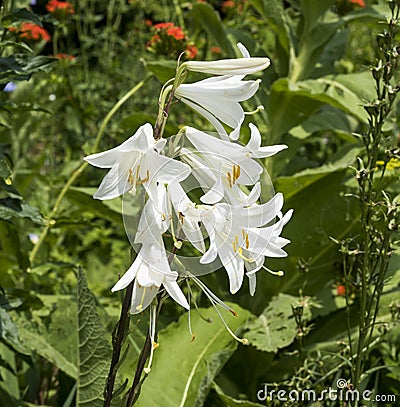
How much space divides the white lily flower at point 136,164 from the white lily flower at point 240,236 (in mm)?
90

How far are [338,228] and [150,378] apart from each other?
0.75 meters

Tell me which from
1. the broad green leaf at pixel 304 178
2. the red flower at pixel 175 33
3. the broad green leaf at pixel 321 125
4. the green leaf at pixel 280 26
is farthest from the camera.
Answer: the red flower at pixel 175 33

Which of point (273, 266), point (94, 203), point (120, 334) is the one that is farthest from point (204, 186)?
point (94, 203)

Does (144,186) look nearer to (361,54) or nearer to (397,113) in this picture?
(397,113)

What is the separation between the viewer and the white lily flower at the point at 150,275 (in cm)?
102

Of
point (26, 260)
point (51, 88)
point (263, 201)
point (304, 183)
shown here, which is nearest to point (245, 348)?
point (304, 183)

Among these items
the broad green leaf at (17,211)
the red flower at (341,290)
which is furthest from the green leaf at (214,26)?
the broad green leaf at (17,211)

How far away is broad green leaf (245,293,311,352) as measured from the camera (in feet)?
6.21

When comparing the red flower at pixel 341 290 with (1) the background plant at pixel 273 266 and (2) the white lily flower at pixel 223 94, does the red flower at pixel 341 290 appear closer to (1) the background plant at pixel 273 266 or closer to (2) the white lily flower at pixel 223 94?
(1) the background plant at pixel 273 266

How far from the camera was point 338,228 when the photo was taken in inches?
→ 84.4

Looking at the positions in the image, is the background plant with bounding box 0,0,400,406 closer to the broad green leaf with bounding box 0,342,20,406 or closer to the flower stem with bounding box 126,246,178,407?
the broad green leaf with bounding box 0,342,20,406

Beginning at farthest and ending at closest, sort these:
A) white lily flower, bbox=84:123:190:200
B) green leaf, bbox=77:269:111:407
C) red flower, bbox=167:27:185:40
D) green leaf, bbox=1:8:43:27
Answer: red flower, bbox=167:27:185:40 → green leaf, bbox=1:8:43:27 → green leaf, bbox=77:269:111:407 → white lily flower, bbox=84:123:190:200

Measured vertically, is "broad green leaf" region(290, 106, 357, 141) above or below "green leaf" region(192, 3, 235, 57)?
below

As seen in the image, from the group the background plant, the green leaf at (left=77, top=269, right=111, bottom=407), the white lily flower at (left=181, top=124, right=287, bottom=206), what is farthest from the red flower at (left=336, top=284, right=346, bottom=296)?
the white lily flower at (left=181, top=124, right=287, bottom=206)
